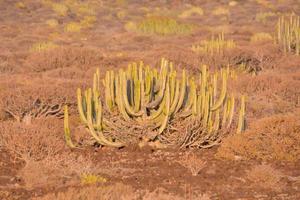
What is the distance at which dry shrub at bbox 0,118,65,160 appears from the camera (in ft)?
25.6

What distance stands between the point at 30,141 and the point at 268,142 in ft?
11.2

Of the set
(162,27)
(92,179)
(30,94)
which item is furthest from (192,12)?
(92,179)

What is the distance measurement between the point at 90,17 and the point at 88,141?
1150 inches

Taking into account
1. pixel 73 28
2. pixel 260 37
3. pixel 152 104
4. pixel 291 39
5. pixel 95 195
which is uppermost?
pixel 152 104

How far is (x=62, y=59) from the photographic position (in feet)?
58.6

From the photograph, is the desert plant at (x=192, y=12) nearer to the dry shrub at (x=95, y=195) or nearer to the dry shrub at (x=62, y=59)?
the dry shrub at (x=62, y=59)

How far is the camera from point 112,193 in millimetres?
5754

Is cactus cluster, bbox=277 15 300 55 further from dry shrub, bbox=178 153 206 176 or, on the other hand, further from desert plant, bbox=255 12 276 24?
desert plant, bbox=255 12 276 24

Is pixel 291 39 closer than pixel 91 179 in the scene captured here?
No

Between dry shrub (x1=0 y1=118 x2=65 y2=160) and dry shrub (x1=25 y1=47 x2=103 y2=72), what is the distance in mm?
9054

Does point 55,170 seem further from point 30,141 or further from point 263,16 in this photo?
point 263,16

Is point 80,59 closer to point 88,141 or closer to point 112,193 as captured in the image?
point 88,141

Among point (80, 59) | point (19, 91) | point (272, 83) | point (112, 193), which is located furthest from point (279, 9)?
point (112, 193)

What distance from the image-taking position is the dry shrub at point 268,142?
796 cm
